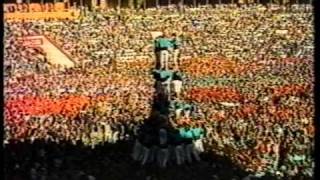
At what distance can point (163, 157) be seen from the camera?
4.66 m

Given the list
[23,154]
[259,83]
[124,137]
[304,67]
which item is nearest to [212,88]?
[259,83]

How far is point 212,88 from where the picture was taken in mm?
6113

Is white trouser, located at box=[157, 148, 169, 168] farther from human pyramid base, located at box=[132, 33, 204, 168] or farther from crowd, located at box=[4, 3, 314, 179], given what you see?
crowd, located at box=[4, 3, 314, 179]

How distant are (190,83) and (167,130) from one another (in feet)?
4.10

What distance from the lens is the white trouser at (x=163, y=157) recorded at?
4.63 m

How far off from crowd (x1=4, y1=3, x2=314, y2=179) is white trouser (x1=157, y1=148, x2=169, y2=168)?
0.32 m

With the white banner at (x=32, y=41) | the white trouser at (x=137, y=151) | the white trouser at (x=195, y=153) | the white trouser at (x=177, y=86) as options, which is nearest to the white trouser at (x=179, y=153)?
the white trouser at (x=195, y=153)

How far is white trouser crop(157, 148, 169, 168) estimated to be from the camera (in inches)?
182

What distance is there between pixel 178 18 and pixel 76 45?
A: 953 mm

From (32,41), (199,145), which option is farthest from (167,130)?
(32,41)

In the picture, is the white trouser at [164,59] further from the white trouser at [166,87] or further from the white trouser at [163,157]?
the white trouser at [163,157]

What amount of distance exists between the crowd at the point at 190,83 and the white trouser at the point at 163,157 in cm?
32

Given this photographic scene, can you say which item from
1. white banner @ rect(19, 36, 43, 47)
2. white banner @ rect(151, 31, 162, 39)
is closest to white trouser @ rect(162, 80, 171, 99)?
white banner @ rect(151, 31, 162, 39)

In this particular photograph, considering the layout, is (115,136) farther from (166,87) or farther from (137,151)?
(166,87)
